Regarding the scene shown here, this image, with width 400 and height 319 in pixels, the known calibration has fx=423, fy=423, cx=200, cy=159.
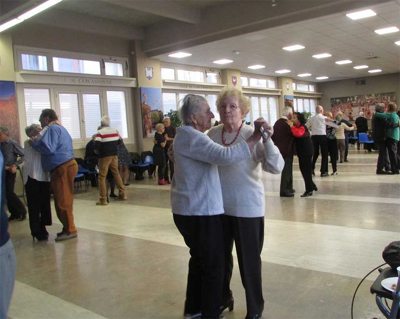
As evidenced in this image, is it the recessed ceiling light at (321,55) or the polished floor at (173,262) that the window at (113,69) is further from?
the recessed ceiling light at (321,55)

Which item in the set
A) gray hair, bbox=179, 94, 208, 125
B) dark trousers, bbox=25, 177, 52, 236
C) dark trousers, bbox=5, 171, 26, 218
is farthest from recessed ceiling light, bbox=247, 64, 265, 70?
gray hair, bbox=179, 94, 208, 125

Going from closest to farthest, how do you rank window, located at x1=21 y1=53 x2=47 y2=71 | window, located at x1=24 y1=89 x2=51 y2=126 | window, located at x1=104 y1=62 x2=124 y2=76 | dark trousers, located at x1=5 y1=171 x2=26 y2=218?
dark trousers, located at x1=5 y1=171 x2=26 y2=218 < window, located at x1=21 y1=53 x2=47 y2=71 < window, located at x1=24 y1=89 x2=51 y2=126 < window, located at x1=104 y1=62 x2=124 y2=76

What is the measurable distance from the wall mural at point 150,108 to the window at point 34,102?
9.98 ft

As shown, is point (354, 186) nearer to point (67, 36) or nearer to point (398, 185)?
point (398, 185)

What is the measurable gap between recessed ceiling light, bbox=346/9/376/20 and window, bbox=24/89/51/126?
297 inches

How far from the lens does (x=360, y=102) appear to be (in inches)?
918

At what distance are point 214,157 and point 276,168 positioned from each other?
0.41 m

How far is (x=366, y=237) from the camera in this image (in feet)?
14.3

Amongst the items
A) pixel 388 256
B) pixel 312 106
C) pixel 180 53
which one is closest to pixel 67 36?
pixel 180 53

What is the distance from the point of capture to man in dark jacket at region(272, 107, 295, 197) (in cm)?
690

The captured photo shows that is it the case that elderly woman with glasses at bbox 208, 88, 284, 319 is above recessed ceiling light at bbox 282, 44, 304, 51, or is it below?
below

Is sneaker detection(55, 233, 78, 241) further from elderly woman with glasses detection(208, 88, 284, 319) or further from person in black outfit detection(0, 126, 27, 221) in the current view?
elderly woman with glasses detection(208, 88, 284, 319)

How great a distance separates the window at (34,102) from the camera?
10375 millimetres

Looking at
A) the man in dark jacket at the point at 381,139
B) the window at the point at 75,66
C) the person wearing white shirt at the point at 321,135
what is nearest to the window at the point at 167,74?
the window at the point at 75,66
